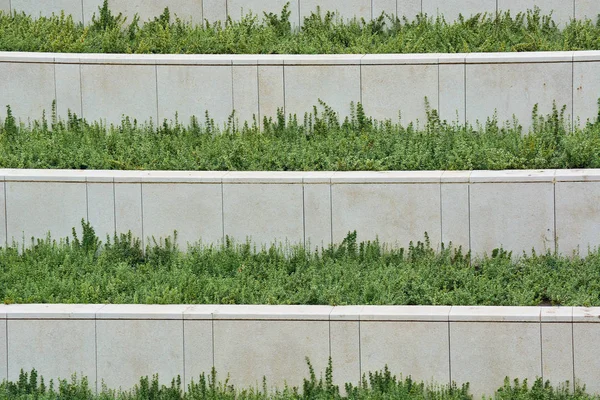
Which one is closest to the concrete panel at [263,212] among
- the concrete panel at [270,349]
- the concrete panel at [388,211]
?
the concrete panel at [388,211]

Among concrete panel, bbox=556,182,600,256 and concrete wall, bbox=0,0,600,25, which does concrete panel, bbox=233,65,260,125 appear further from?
concrete panel, bbox=556,182,600,256

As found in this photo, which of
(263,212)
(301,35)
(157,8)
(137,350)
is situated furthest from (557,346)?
(157,8)

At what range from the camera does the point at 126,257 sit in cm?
996

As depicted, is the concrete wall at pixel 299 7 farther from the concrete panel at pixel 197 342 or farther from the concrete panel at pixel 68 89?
the concrete panel at pixel 197 342

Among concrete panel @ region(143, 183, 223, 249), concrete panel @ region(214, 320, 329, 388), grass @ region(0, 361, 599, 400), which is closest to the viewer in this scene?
grass @ region(0, 361, 599, 400)

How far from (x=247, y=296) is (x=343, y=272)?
81 centimetres

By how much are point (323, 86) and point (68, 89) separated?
249 cm

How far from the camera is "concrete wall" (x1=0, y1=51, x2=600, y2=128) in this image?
10828 millimetres

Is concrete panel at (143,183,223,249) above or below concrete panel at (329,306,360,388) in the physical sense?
above

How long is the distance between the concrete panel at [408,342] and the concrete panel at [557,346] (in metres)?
0.71

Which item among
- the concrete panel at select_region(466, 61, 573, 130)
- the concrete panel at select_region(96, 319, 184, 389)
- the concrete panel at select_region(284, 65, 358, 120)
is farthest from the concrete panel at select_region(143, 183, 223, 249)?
the concrete panel at select_region(466, 61, 573, 130)

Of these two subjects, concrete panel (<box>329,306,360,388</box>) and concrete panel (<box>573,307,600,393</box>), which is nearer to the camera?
concrete panel (<box>573,307,600,393</box>)

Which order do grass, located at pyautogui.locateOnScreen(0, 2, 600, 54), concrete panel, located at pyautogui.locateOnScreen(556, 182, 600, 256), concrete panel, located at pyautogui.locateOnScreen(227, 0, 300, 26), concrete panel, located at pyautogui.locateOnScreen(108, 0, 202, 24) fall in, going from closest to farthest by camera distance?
1. concrete panel, located at pyautogui.locateOnScreen(556, 182, 600, 256)
2. grass, located at pyautogui.locateOnScreen(0, 2, 600, 54)
3. concrete panel, located at pyautogui.locateOnScreen(227, 0, 300, 26)
4. concrete panel, located at pyautogui.locateOnScreen(108, 0, 202, 24)

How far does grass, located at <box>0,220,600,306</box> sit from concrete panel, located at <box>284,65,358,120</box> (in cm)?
187
